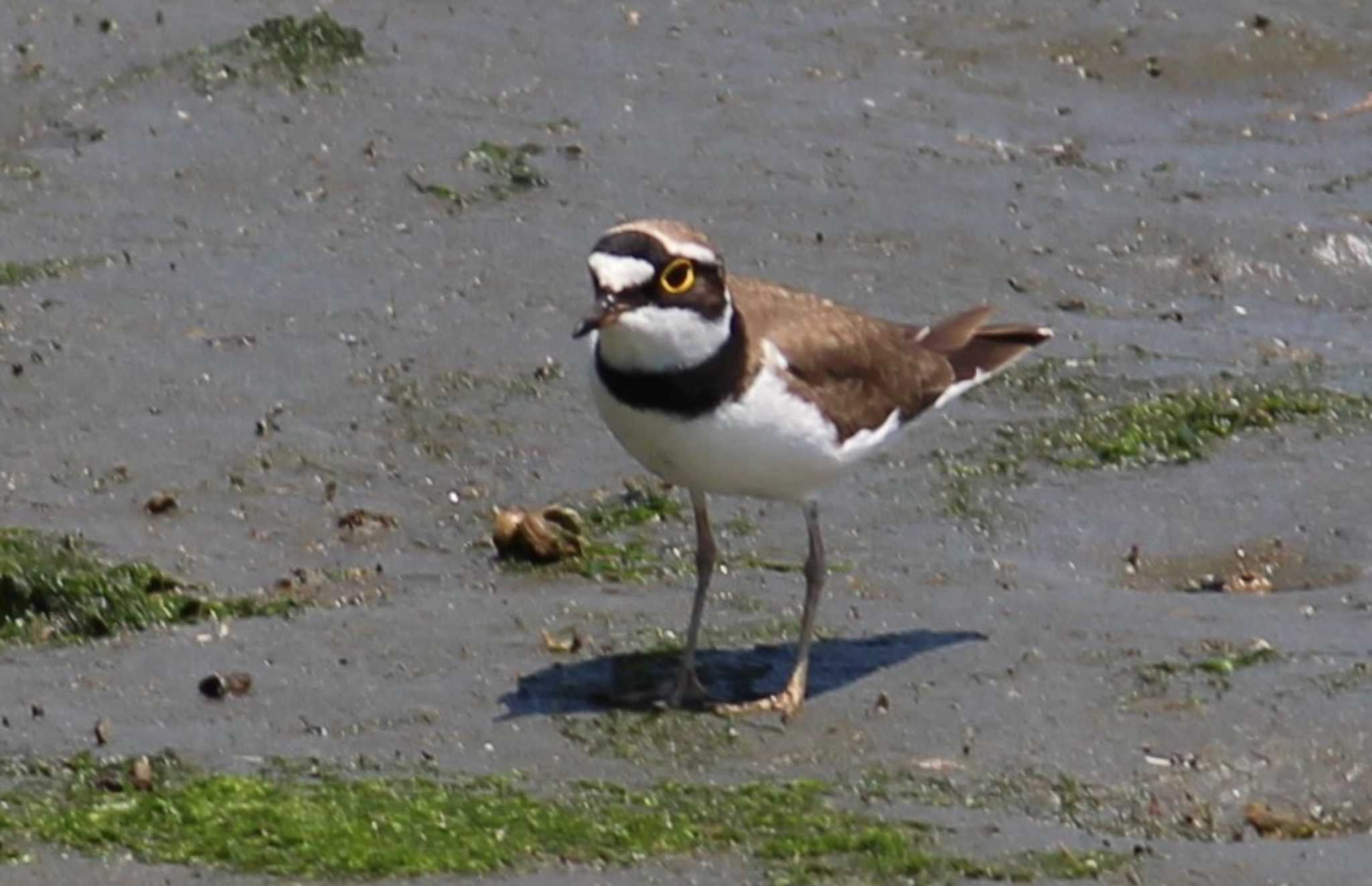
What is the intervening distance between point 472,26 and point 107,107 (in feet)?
6.44

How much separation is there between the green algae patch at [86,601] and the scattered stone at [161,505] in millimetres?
665

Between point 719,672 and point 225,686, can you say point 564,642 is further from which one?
point 225,686

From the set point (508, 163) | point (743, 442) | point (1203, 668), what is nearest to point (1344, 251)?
point (508, 163)

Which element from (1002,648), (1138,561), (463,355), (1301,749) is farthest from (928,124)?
(1301,749)

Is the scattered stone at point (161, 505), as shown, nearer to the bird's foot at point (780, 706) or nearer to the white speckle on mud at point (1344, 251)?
the bird's foot at point (780, 706)

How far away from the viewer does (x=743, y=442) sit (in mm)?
7754

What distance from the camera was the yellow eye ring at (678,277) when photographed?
24.5 ft

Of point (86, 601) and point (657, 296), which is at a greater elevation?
point (657, 296)

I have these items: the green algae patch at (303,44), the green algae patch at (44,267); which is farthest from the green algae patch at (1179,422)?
the green algae patch at (303,44)

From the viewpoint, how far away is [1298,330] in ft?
37.2

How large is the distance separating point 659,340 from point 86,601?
1977 millimetres

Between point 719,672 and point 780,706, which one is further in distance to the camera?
point 719,672

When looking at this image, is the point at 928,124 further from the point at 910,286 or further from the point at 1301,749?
the point at 1301,749

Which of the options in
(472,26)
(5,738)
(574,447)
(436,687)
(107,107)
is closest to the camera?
(5,738)
